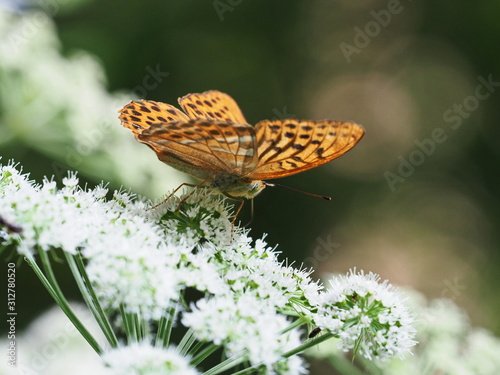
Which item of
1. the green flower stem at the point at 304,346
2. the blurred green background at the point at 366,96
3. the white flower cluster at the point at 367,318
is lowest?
the green flower stem at the point at 304,346

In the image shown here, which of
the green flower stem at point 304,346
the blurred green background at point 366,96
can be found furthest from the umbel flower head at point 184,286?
the blurred green background at point 366,96

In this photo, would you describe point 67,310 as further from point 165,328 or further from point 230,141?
point 230,141

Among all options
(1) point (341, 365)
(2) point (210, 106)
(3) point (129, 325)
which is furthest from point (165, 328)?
(1) point (341, 365)

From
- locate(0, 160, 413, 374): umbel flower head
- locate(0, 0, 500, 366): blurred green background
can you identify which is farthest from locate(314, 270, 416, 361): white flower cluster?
locate(0, 0, 500, 366): blurred green background

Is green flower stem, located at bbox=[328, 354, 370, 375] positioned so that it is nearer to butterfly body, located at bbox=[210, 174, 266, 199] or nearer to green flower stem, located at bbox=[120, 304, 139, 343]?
butterfly body, located at bbox=[210, 174, 266, 199]

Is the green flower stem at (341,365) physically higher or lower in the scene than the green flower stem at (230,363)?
higher

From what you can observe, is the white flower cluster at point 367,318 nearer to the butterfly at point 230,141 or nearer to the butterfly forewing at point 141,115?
the butterfly at point 230,141
